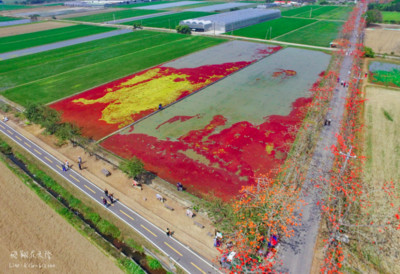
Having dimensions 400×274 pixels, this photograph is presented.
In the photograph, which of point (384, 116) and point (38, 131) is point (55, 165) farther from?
point (384, 116)

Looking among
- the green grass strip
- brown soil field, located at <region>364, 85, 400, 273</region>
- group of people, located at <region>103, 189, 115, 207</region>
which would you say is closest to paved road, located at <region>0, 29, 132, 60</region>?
group of people, located at <region>103, 189, 115, 207</region>

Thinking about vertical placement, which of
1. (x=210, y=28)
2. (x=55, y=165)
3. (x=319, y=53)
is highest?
(x=210, y=28)

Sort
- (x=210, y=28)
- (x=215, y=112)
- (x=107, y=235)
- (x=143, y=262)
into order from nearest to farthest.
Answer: (x=143, y=262)
(x=107, y=235)
(x=215, y=112)
(x=210, y=28)

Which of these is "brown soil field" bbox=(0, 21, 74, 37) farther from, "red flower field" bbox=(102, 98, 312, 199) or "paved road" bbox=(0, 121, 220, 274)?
"red flower field" bbox=(102, 98, 312, 199)

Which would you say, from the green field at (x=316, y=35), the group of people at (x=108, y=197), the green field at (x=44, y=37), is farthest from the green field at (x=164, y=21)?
the group of people at (x=108, y=197)

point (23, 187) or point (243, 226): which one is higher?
point (243, 226)

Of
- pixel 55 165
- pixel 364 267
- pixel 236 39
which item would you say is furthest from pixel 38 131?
pixel 236 39

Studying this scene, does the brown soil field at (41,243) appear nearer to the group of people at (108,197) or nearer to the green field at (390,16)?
the group of people at (108,197)
